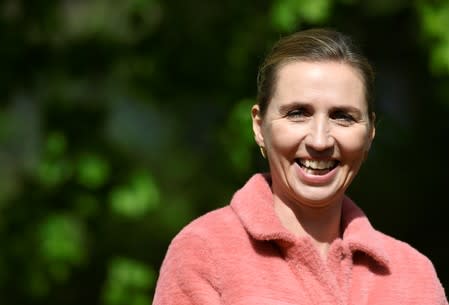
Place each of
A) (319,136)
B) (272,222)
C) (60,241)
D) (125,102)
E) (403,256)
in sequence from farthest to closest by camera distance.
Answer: (125,102)
(60,241)
(403,256)
(272,222)
(319,136)

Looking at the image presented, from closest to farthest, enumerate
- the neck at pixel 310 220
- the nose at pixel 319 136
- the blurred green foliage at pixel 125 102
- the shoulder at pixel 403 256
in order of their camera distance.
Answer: the nose at pixel 319 136, the neck at pixel 310 220, the shoulder at pixel 403 256, the blurred green foliage at pixel 125 102

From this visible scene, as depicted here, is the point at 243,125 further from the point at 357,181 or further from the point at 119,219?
the point at 357,181

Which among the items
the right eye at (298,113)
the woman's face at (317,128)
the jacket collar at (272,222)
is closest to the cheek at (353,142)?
the woman's face at (317,128)

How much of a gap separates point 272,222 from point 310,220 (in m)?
0.12

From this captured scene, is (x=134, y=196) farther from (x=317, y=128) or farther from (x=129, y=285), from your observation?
(x=317, y=128)

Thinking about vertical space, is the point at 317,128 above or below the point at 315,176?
above

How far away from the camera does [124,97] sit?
771cm

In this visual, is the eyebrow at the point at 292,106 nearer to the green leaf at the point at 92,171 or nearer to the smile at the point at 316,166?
the smile at the point at 316,166

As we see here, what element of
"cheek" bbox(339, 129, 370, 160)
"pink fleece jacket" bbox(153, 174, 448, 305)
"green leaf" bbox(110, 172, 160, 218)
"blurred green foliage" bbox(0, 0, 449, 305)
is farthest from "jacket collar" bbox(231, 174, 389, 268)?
"green leaf" bbox(110, 172, 160, 218)

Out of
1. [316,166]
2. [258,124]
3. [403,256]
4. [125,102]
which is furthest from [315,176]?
[125,102]

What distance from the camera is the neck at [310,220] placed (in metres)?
3.21

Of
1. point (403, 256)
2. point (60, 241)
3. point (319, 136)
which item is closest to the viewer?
point (319, 136)

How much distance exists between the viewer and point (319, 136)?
3.05 meters

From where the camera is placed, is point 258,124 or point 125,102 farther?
point 125,102
